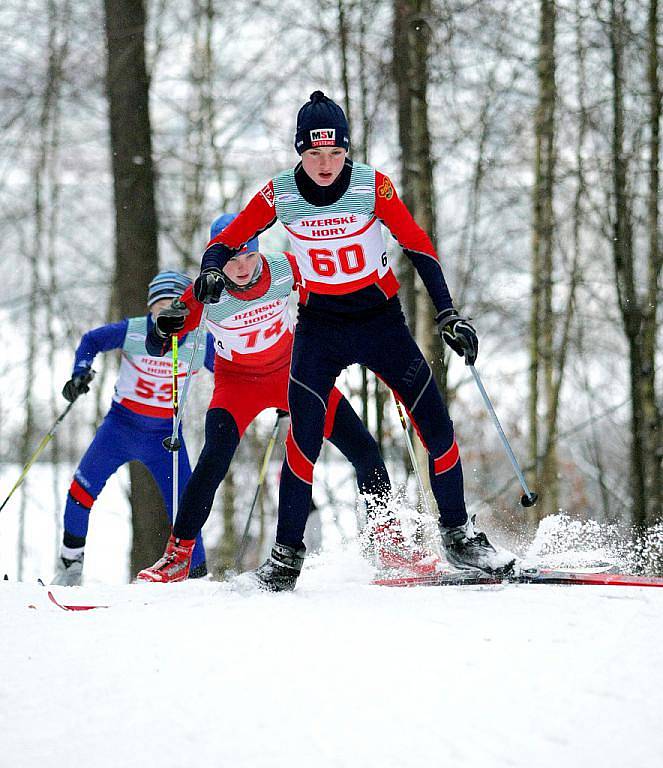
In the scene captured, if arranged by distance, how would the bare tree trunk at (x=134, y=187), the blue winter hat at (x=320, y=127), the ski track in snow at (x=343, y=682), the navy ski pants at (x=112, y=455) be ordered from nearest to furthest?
the ski track in snow at (x=343, y=682) < the blue winter hat at (x=320, y=127) < the navy ski pants at (x=112, y=455) < the bare tree trunk at (x=134, y=187)

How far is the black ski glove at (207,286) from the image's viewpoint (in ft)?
11.9

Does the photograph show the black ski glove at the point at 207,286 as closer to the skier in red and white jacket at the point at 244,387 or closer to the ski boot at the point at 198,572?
the skier in red and white jacket at the point at 244,387

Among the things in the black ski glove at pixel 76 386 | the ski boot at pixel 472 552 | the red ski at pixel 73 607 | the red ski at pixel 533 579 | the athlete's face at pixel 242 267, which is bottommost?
the red ski at pixel 73 607

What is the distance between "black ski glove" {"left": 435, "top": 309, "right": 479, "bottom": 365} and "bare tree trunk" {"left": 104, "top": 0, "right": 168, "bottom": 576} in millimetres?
4076

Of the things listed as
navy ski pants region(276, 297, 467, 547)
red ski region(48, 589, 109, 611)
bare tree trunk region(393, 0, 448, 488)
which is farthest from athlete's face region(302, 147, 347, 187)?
bare tree trunk region(393, 0, 448, 488)

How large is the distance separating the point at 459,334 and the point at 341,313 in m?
0.53

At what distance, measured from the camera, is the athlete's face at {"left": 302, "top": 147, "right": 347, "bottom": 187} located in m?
3.44

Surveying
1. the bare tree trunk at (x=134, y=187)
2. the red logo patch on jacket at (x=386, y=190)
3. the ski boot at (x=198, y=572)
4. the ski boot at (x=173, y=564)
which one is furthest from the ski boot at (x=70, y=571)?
the red logo patch on jacket at (x=386, y=190)

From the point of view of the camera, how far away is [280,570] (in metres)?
3.47

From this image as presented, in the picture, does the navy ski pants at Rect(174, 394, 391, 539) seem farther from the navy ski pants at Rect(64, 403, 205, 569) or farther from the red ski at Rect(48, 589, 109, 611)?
the red ski at Rect(48, 589, 109, 611)

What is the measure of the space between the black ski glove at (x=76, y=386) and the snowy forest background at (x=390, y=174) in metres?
2.07

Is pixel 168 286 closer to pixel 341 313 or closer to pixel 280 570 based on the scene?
pixel 341 313

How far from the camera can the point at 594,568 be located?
3.80 m

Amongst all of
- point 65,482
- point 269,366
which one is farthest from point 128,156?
point 65,482
